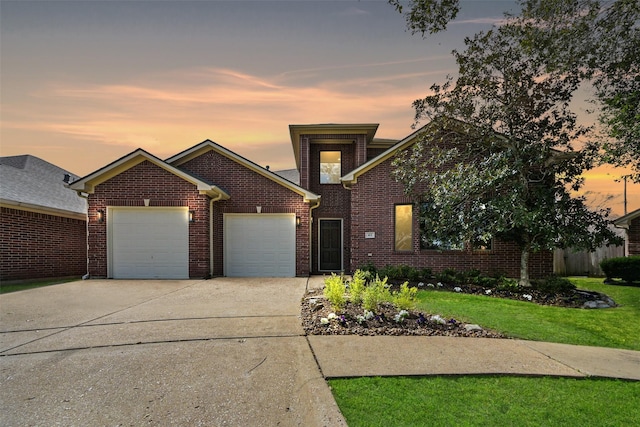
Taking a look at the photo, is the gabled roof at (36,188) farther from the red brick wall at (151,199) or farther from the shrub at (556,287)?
the shrub at (556,287)

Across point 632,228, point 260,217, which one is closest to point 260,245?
point 260,217

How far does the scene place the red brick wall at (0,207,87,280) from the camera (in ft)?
34.0

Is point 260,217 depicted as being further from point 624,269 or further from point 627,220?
point 627,220

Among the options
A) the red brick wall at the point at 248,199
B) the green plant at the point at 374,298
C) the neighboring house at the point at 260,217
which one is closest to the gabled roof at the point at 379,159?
the neighboring house at the point at 260,217

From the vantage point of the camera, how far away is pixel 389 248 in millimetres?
11977

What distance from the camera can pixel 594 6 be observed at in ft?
24.0

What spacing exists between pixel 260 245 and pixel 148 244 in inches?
150

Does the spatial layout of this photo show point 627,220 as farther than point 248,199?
Yes

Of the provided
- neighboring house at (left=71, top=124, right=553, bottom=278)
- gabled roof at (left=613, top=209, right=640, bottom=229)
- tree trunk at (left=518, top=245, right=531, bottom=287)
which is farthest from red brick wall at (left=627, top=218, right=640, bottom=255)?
tree trunk at (left=518, top=245, right=531, bottom=287)

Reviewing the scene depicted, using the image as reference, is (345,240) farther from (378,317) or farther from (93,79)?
(93,79)

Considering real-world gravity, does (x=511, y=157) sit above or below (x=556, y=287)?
above

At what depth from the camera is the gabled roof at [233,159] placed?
12234 millimetres

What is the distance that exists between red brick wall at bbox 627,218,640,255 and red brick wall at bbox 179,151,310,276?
572 inches

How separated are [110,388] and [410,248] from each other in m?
10.4
